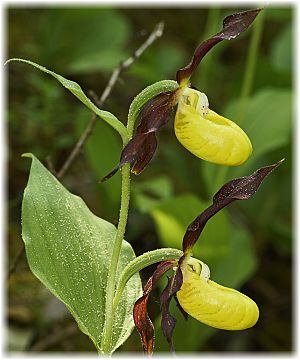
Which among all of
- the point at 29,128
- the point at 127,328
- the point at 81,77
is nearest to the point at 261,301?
the point at 29,128

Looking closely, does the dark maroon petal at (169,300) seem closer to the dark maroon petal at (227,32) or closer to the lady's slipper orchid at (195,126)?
the lady's slipper orchid at (195,126)

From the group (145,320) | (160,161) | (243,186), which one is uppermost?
(243,186)

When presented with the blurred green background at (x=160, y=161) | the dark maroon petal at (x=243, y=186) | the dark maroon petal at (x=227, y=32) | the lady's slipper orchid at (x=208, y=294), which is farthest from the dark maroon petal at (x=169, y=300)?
the blurred green background at (x=160, y=161)

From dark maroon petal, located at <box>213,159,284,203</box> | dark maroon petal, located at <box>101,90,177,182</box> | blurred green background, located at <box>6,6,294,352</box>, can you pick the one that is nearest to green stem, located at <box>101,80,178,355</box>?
dark maroon petal, located at <box>101,90,177,182</box>

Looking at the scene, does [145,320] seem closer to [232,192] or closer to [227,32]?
[232,192]

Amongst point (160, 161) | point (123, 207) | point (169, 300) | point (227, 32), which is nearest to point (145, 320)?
point (169, 300)

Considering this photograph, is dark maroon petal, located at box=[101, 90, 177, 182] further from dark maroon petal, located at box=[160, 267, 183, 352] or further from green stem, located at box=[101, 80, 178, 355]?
dark maroon petal, located at box=[160, 267, 183, 352]
